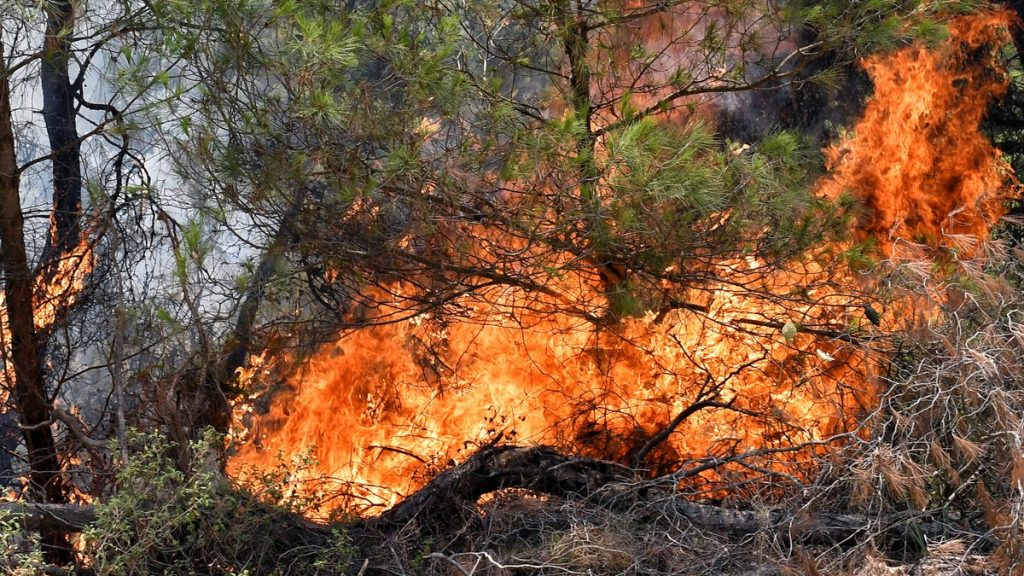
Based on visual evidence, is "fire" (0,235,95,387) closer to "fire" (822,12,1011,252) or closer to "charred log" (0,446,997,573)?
"charred log" (0,446,997,573)

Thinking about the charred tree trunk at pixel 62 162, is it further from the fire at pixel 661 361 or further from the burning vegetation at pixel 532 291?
the fire at pixel 661 361

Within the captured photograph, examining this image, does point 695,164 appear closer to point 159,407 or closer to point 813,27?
point 813,27

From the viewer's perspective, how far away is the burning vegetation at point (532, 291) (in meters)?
4.26

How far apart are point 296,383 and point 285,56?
11.0 ft

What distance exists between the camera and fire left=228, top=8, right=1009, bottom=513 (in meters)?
6.06

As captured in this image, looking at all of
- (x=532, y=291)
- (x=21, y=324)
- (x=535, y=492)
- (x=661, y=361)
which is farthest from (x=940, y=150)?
(x=21, y=324)

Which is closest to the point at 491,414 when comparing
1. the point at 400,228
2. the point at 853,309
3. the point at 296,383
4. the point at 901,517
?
the point at 296,383

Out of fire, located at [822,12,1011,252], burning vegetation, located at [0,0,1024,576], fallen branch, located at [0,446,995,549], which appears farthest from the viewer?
fire, located at [822,12,1011,252]

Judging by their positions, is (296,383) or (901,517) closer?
(901,517)

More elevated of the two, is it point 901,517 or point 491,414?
point 491,414

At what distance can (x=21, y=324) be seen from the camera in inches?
224

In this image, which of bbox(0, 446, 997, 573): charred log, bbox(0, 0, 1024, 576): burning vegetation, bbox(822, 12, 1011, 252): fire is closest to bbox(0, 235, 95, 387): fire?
bbox(0, 0, 1024, 576): burning vegetation

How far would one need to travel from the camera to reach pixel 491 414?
6.72 meters

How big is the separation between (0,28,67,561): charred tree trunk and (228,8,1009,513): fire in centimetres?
124
